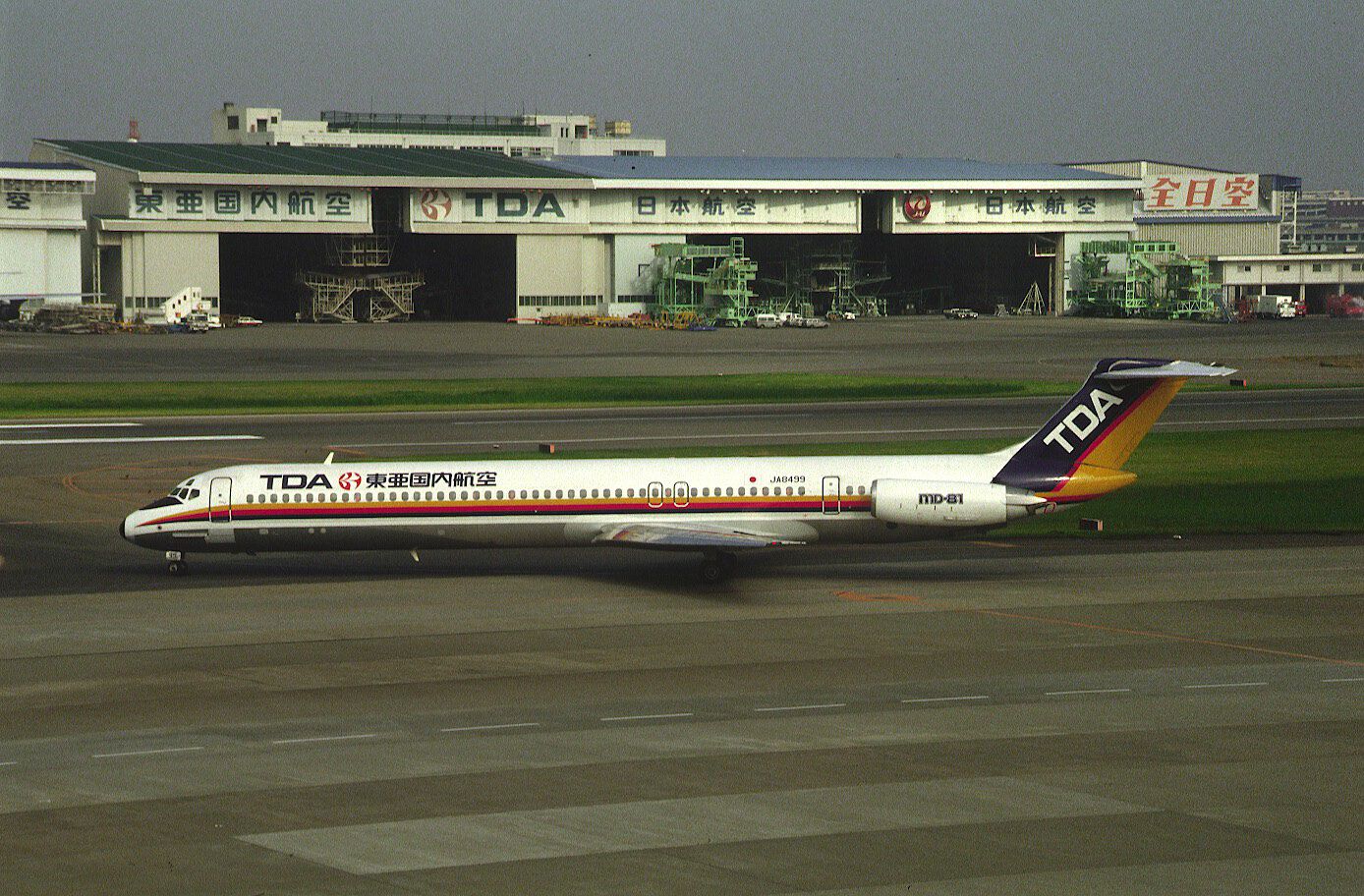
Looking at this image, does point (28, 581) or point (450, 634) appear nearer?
point (450, 634)

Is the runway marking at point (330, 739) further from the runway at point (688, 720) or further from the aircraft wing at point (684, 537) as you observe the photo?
the aircraft wing at point (684, 537)

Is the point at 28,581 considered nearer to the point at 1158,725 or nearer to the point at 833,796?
the point at 833,796

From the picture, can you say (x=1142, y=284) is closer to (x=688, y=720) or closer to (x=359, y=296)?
(x=359, y=296)

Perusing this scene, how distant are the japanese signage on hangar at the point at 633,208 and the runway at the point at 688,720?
95764 millimetres

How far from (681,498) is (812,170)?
11883cm

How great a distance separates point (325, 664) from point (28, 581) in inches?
491

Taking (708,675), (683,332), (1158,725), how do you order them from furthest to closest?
1. (683,332)
2. (708,675)
3. (1158,725)

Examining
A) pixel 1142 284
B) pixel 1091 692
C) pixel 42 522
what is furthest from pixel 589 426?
pixel 1142 284

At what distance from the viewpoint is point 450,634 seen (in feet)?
105

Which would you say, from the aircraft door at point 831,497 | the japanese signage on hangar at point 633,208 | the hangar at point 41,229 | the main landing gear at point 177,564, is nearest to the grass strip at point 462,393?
the main landing gear at point 177,564

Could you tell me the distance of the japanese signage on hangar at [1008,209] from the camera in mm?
152375

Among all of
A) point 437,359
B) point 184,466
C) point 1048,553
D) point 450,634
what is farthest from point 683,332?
point 450,634

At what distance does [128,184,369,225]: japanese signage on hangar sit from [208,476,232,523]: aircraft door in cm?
9658

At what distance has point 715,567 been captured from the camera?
Result: 37.7 meters
